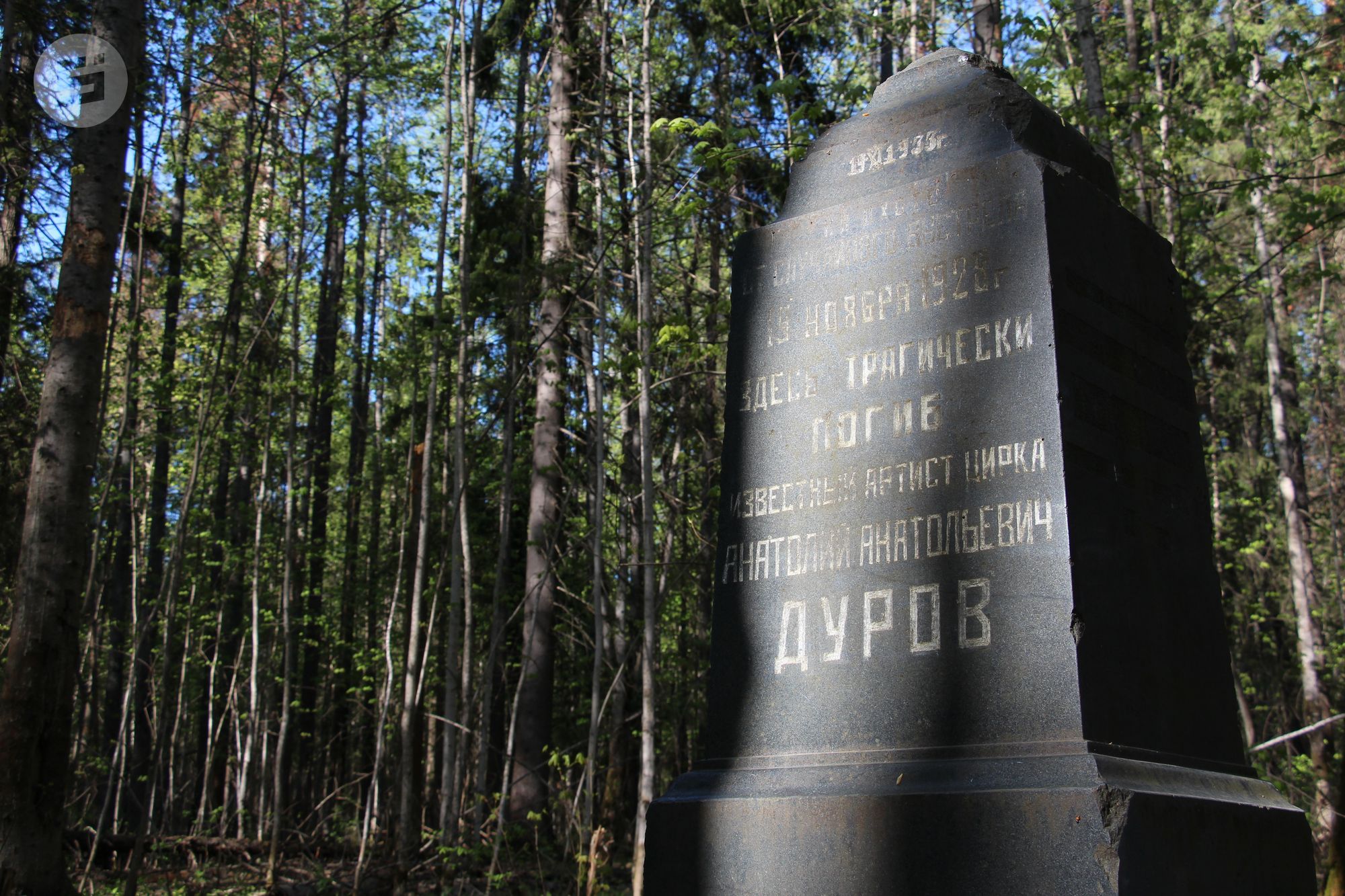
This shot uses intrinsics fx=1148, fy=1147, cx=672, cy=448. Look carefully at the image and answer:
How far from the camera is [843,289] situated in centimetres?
451

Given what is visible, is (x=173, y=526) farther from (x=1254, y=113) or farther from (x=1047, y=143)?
(x=1047, y=143)

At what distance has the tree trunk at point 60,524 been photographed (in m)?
7.60

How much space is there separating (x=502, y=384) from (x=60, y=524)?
516 cm

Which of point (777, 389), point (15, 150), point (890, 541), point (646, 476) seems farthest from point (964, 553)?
point (15, 150)

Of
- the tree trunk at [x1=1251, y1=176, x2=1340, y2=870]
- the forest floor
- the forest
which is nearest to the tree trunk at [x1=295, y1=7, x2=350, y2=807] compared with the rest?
the forest

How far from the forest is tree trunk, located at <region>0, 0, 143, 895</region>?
0.03 m

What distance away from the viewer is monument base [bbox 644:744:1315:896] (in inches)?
122

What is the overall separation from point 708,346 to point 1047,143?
19.9 ft

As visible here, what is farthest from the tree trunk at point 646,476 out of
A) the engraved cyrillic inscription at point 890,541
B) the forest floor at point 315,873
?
the engraved cyrillic inscription at point 890,541

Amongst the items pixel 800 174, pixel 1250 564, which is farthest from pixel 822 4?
pixel 1250 564

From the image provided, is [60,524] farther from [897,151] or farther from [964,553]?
[964,553]

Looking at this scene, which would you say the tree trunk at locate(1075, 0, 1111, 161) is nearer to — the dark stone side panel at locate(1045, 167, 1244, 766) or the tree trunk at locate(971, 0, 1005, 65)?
the tree trunk at locate(971, 0, 1005, 65)

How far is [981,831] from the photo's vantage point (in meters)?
3.29

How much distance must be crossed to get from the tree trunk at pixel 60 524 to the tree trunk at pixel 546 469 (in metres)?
4.13
